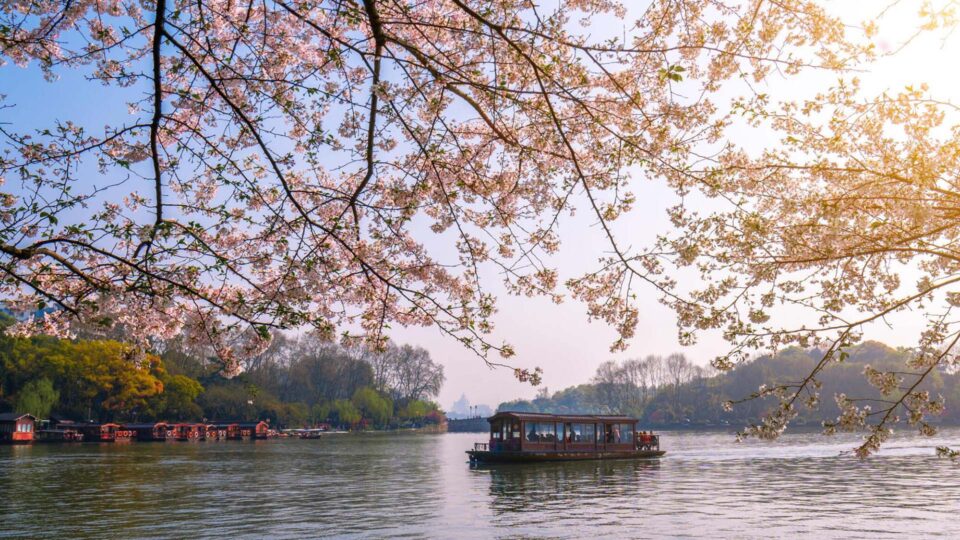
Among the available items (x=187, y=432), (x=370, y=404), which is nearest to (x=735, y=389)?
(x=370, y=404)

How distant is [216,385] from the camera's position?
8825 centimetres

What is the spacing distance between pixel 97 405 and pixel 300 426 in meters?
29.2

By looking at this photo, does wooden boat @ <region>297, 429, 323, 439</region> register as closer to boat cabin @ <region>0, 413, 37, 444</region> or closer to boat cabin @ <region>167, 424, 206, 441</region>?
boat cabin @ <region>167, 424, 206, 441</region>

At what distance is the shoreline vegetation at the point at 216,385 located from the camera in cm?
6650

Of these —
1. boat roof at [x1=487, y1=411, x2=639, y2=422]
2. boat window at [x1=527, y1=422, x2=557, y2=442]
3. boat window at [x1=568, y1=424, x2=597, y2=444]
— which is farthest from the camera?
boat window at [x1=568, y1=424, x2=597, y2=444]

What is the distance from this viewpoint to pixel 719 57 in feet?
27.2

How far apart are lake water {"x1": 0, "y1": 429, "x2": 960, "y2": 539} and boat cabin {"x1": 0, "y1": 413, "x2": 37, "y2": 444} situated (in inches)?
916

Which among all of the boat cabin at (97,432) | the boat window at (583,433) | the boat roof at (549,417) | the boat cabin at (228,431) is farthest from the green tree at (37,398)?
the boat window at (583,433)

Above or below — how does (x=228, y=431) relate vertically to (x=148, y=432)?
below

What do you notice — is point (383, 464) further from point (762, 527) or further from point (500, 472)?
point (762, 527)

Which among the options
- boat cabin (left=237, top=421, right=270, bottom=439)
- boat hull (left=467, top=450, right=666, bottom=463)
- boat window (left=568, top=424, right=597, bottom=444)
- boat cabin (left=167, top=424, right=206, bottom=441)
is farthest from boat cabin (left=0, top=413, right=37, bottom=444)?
boat window (left=568, top=424, right=597, bottom=444)

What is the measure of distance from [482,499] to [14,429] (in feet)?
173

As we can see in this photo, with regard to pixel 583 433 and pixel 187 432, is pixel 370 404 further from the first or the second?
pixel 583 433

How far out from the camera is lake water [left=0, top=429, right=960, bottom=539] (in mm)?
18188
